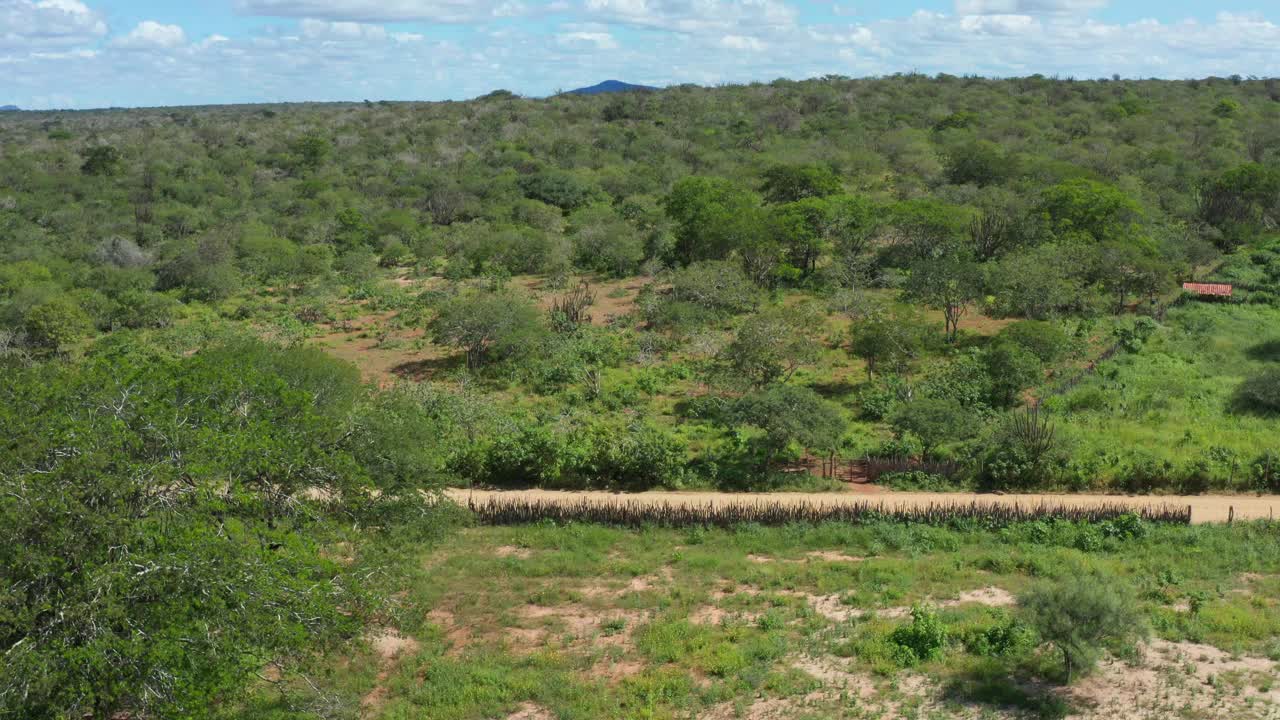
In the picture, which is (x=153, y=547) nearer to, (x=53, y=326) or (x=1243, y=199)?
(x=53, y=326)

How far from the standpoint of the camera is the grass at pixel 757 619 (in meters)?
14.5

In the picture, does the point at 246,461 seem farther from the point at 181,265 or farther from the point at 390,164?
the point at 390,164

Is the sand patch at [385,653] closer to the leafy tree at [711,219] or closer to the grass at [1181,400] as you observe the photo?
the grass at [1181,400]

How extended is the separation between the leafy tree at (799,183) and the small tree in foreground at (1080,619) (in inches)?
1644

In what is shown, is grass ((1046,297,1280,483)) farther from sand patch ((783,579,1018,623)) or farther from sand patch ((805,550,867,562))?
sand patch ((805,550,867,562))

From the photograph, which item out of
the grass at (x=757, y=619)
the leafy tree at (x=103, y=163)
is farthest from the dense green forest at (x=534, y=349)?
the grass at (x=757, y=619)

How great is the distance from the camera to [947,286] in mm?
36031

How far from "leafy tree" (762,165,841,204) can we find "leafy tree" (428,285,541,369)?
25586 millimetres

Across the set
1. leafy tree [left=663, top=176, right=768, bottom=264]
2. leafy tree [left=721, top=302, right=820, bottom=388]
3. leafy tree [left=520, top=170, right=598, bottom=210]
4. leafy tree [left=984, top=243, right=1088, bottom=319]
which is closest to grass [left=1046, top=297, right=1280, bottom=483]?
leafy tree [left=984, top=243, right=1088, bottom=319]

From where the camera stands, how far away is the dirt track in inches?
864

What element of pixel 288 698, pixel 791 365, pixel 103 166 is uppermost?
pixel 103 166

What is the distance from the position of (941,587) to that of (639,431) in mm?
10116

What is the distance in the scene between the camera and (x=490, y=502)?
22.4m

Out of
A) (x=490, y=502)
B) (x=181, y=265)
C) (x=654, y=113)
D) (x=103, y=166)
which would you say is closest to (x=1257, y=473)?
(x=490, y=502)
